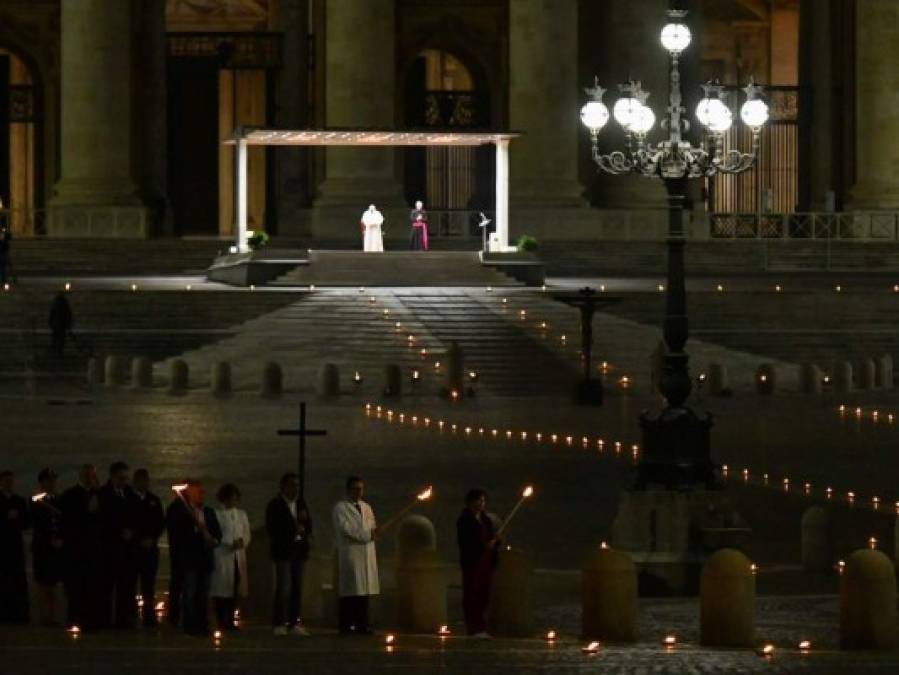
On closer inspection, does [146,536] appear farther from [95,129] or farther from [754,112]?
[95,129]

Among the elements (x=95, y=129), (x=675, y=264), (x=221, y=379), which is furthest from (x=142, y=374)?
(x=95, y=129)

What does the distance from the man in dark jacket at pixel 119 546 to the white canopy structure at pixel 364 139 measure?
38574mm

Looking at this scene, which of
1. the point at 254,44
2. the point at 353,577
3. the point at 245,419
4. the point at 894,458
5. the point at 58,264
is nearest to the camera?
the point at 353,577

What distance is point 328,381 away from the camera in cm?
4744

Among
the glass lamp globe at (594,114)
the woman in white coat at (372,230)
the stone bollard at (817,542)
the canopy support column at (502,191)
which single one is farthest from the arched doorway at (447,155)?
the stone bollard at (817,542)

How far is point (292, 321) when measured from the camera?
176ft

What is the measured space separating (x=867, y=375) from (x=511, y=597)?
1079 inches

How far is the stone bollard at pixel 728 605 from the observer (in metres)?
22.5

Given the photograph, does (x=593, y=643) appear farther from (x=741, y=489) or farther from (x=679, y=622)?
(x=741, y=489)

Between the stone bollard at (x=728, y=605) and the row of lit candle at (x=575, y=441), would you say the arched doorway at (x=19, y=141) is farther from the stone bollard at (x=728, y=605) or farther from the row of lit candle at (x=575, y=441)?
the stone bollard at (x=728, y=605)

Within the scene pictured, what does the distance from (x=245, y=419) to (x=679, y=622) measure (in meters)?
18.7

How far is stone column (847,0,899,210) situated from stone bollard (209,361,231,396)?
102 feet

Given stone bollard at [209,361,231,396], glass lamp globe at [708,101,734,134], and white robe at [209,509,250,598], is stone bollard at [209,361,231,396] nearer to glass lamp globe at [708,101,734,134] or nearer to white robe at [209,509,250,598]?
glass lamp globe at [708,101,734,134]

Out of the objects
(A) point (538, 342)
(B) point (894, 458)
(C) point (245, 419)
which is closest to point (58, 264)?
(A) point (538, 342)
